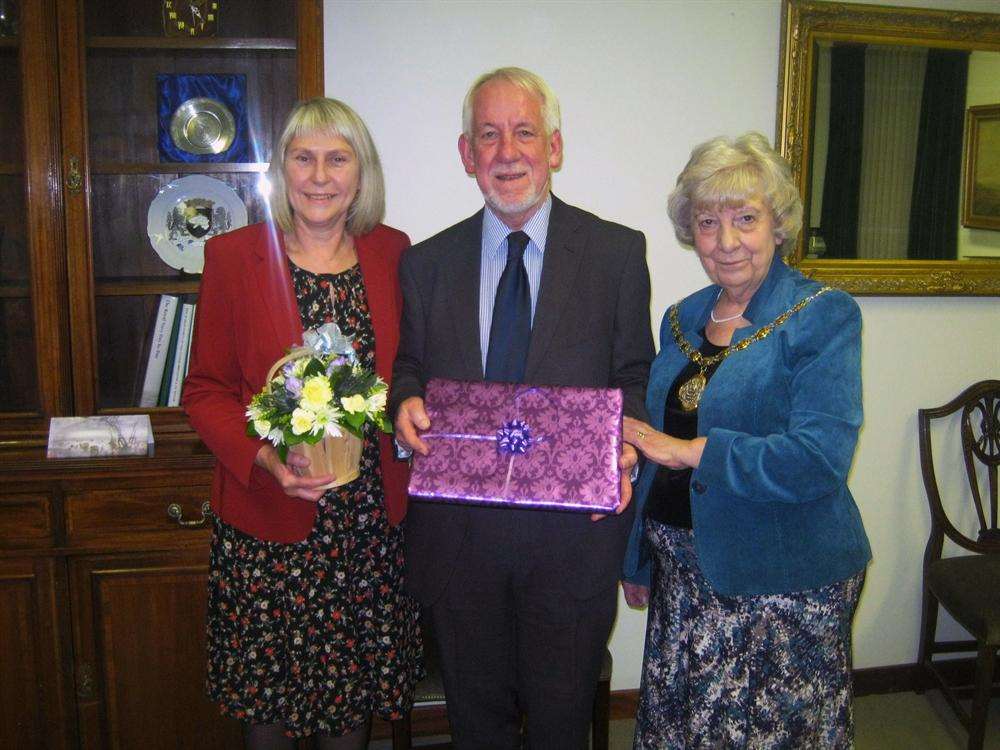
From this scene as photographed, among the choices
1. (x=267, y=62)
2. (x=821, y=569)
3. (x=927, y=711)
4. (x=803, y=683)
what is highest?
(x=267, y=62)

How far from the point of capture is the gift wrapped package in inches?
60.5

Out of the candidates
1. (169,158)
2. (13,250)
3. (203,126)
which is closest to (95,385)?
(13,250)

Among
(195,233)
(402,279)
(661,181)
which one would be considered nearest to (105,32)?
(195,233)

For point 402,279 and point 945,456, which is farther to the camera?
point 945,456

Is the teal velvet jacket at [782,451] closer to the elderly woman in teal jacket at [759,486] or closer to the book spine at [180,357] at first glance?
the elderly woman in teal jacket at [759,486]

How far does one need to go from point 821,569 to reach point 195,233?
76.9 inches

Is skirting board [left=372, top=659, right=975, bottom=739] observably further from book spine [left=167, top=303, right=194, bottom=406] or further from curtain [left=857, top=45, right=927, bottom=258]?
book spine [left=167, top=303, right=194, bottom=406]

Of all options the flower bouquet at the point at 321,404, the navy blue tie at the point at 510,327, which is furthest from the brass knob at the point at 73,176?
the navy blue tie at the point at 510,327

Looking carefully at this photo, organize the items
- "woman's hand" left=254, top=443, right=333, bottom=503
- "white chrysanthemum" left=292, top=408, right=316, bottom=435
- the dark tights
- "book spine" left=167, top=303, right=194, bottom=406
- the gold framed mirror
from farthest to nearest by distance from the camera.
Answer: the gold framed mirror < "book spine" left=167, top=303, right=194, bottom=406 < the dark tights < "woman's hand" left=254, top=443, right=333, bottom=503 < "white chrysanthemum" left=292, top=408, right=316, bottom=435

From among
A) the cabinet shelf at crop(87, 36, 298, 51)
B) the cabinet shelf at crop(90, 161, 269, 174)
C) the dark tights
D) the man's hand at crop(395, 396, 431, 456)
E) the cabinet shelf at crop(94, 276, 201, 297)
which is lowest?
the dark tights

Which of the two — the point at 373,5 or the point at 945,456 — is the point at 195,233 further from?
the point at 945,456

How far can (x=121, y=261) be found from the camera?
239cm

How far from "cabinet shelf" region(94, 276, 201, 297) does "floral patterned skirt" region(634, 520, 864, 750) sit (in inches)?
62.6


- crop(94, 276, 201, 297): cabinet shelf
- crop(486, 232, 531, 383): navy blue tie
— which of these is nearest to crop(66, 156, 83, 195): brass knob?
crop(94, 276, 201, 297): cabinet shelf
